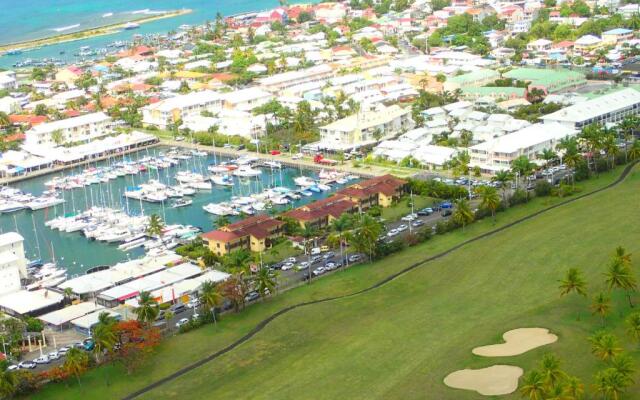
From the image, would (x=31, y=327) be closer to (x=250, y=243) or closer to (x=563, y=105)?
(x=250, y=243)

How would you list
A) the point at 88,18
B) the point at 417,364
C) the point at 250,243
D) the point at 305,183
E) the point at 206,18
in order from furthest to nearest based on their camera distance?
the point at 88,18
the point at 206,18
the point at 305,183
the point at 250,243
the point at 417,364

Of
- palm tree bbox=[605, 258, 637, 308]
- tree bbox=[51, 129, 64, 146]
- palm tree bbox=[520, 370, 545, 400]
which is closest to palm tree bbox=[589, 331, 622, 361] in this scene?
palm tree bbox=[520, 370, 545, 400]

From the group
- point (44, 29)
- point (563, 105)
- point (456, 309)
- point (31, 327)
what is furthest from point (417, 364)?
point (44, 29)

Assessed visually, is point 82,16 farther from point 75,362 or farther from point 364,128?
point 75,362

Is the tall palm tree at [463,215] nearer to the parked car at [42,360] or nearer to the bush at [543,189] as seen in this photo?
the bush at [543,189]

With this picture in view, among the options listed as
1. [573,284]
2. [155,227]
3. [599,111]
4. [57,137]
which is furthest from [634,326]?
[57,137]

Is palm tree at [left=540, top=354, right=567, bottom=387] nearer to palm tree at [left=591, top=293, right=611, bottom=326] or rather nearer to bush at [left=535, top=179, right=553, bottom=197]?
palm tree at [left=591, top=293, right=611, bottom=326]
